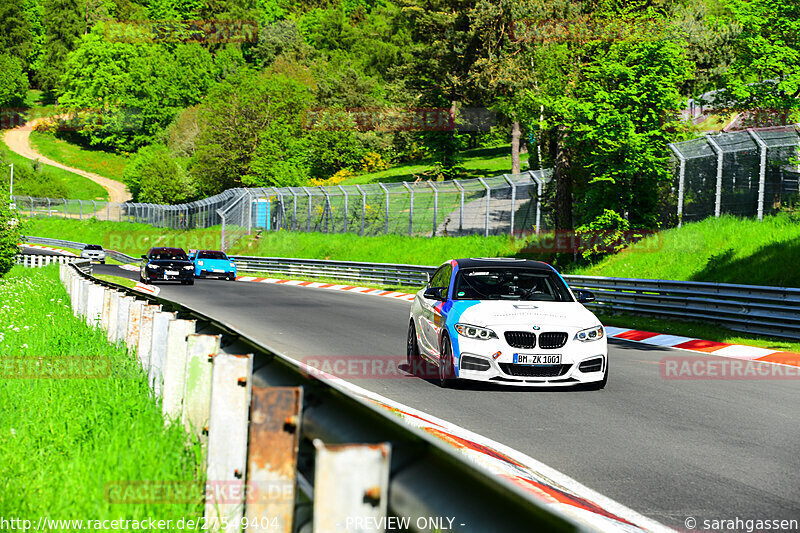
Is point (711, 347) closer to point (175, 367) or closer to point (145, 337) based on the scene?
point (145, 337)

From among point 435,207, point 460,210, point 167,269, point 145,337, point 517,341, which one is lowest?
point 167,269

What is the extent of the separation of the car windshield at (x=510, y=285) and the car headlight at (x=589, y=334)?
39.4 inches

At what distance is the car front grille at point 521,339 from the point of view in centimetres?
1016

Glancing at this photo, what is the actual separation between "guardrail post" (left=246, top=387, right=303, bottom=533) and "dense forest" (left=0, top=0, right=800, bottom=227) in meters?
24.2

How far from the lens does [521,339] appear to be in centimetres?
1017

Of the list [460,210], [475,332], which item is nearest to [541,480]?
[475,332]

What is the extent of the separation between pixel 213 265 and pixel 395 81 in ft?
143

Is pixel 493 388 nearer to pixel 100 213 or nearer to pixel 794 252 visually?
pixel 794 252

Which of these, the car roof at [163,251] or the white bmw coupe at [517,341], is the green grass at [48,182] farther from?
the white bmw coupe at [517,341]

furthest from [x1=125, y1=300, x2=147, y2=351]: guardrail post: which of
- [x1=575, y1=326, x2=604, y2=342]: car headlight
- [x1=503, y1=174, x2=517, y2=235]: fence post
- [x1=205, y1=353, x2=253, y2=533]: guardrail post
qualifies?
[x1=503, y1=174, x2=517, y2=235]: fence post

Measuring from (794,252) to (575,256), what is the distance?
9.12 m

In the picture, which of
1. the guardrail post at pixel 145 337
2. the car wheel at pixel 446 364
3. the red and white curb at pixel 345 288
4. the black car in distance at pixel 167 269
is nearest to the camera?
the guardrail post at pixel 145 337

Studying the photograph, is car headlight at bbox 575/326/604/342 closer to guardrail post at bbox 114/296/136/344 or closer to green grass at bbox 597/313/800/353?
guardrail post at bbox 114/296/136/344

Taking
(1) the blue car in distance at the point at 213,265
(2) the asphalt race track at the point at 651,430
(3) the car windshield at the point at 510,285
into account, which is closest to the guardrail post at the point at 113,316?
(2) the asphalt race track at the point at 651,430
